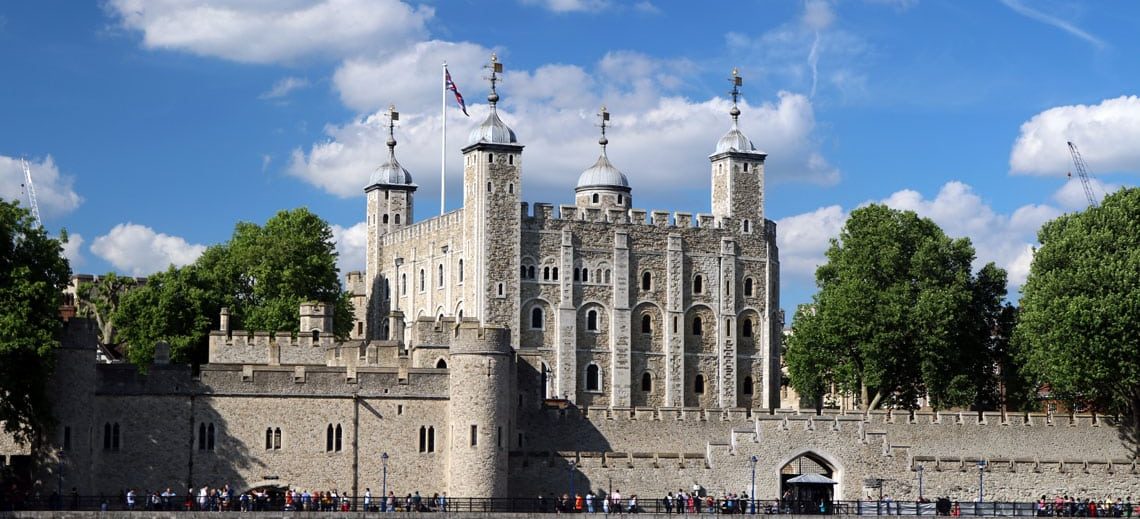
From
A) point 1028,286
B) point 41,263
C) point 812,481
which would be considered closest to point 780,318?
point 1028,286

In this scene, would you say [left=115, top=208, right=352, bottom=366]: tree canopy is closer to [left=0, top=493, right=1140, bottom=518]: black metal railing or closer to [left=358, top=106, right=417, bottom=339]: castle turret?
[left=358, top=106, right=417, bottom=339]: castle turret

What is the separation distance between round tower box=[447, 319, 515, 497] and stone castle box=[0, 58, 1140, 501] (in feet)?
0.24

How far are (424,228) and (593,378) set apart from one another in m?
13.7

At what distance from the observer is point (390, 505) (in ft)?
208

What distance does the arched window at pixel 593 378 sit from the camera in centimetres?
10144

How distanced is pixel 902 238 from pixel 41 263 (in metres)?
41.8

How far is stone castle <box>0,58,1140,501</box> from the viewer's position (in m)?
65.6

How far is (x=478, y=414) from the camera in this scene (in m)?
67.1

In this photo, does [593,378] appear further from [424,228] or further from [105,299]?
[105,299]

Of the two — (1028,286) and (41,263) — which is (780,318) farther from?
(41,263)

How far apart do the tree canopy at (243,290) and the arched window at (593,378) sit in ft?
39.9

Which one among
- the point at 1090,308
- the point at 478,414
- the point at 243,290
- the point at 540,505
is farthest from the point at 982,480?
the point at 243,290

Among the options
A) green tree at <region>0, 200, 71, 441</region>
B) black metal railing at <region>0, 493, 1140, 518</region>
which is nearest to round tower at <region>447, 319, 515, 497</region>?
black metal railing at <region>0, 493, 1140, 518</region>

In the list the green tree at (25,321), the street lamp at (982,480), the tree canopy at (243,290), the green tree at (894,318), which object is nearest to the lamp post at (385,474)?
the green tree at (25,321)
